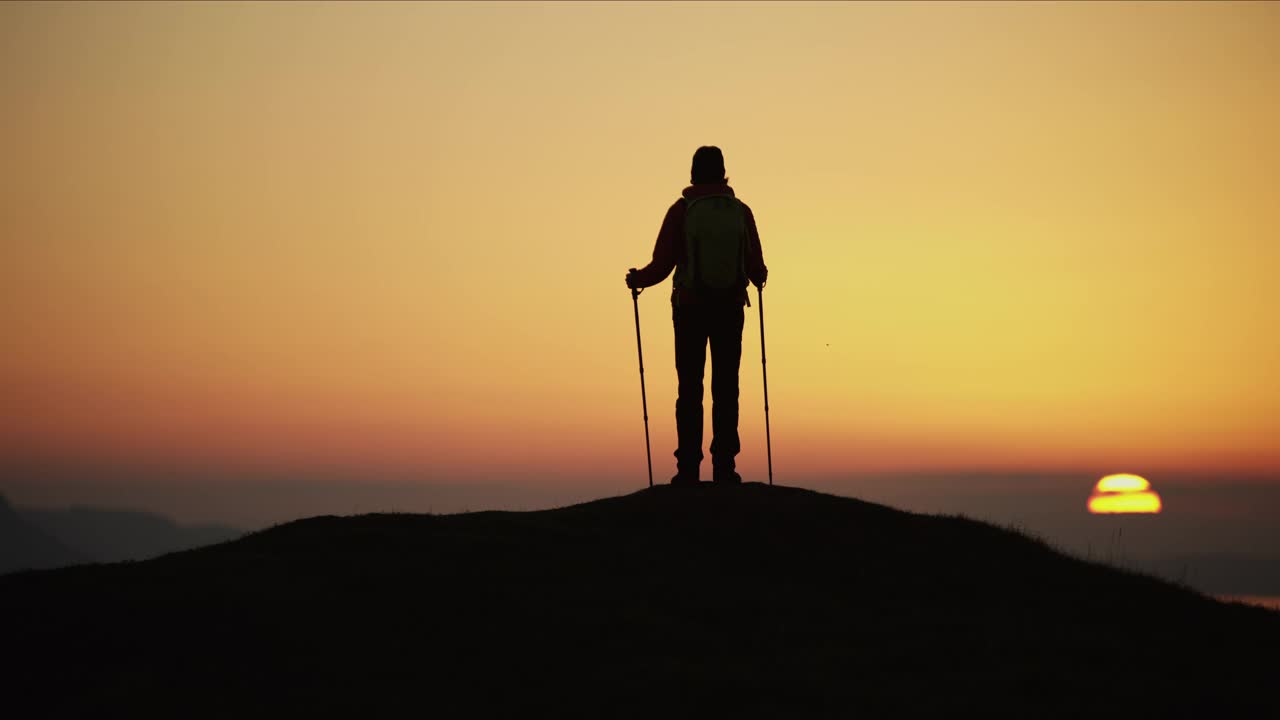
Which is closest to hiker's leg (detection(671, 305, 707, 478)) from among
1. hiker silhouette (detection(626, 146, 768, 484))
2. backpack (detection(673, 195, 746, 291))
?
hiker silhouette (detection(626, 146, 768, 484))

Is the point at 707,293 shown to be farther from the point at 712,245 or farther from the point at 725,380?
the point at 725,380

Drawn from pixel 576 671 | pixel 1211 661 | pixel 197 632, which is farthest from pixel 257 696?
pixel 1211 661

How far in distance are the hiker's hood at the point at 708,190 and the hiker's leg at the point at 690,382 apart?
60.4 inches

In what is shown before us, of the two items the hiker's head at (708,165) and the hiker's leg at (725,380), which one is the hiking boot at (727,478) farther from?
the hiker's head at (708,165)

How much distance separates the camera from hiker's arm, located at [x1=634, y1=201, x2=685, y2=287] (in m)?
19.6

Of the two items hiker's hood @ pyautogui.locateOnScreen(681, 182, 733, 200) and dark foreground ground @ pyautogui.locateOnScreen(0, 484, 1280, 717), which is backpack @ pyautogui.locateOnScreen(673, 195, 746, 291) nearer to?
hiker's hood @ pyautogui.locateOnScreen(681, 182, 733, 200)

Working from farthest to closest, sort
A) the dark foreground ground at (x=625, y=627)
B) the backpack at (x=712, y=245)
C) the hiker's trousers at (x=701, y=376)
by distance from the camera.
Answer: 1. the hiker's trousers at (x=701, y=376)
2. the backpack at (x=712, y=245)
3. the dark foreground ground at (x=625, y=627)

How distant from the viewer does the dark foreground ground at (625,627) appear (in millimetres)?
12875

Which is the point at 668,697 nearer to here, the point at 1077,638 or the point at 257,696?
the point at 257,696

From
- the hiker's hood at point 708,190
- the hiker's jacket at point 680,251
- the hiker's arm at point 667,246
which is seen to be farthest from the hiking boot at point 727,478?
the hiker's hood at point 708,190

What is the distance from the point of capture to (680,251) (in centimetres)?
1969

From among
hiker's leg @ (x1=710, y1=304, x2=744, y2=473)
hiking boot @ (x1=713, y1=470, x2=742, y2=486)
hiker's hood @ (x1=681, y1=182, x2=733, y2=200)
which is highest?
hiker's hood @ (x1=681, y1=182, x2=733, y2=200)

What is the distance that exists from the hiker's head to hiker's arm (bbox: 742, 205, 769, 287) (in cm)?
66

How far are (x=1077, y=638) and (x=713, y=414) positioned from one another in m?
6.43
